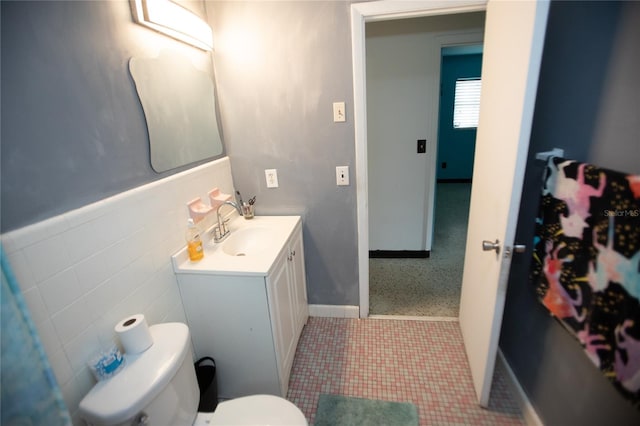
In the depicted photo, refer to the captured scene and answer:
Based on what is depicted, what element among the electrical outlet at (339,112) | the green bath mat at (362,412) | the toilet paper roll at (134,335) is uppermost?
the electrical outlet at (339,112)

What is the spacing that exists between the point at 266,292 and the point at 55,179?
2.75 ft

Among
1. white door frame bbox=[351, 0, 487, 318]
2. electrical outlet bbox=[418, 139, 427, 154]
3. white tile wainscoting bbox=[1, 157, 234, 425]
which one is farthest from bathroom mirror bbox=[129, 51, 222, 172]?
electrical outlet bbox=[418, 139, 427, 154]

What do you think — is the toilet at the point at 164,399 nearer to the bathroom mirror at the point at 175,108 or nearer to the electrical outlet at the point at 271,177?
the bathroom mirror at the point at 175,108

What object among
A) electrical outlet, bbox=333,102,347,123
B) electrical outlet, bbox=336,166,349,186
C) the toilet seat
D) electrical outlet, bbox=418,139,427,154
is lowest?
the toilet seat

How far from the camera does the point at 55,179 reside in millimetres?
894

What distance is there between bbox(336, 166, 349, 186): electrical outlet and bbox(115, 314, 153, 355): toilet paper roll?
1.27 metres

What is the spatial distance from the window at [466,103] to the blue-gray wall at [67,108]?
5.12m

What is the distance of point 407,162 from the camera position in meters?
2.68

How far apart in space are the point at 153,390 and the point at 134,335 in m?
0.20

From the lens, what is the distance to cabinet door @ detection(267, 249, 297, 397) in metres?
1.39

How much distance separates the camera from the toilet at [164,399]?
33.1 inches

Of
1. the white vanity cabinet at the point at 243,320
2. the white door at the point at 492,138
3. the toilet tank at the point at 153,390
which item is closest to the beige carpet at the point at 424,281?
the white door at the point at 492,138

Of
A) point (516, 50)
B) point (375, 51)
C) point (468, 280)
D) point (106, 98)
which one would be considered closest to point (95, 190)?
point (106, 98)

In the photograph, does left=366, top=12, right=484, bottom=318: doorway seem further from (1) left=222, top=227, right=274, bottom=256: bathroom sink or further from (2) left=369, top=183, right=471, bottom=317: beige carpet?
(1) left=222, top=227, right=274, bottom=256: bathroom sink
